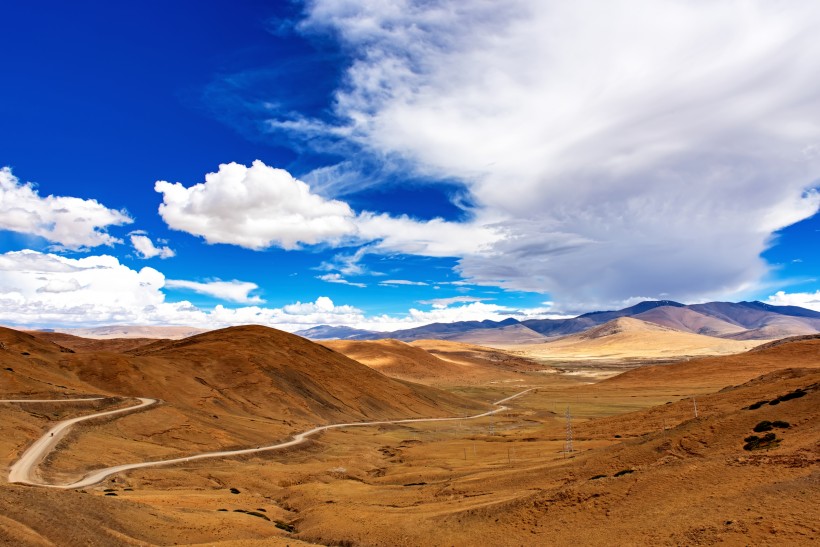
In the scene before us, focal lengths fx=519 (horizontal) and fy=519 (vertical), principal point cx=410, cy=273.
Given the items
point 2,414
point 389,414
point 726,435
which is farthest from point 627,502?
point 389,414

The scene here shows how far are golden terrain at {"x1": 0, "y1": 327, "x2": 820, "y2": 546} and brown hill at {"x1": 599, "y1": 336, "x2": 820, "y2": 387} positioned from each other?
55.4 m

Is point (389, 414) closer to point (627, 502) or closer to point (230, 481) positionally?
point (230, 481)

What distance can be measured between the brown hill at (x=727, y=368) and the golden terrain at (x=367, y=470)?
55368 mm

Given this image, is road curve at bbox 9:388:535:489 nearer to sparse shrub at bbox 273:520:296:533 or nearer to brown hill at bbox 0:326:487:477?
brown hill at bbox 0:326:487:477

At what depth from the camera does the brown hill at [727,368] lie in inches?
5408

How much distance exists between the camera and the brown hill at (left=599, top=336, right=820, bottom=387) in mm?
137375

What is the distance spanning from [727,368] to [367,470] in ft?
433

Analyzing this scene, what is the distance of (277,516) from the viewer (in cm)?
3641

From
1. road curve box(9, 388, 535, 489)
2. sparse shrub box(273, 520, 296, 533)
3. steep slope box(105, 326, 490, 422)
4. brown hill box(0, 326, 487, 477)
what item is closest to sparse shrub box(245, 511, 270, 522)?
sparse shrub box(273, 520, 296, 533)

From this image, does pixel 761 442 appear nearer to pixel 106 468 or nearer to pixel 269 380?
pixel 106 468

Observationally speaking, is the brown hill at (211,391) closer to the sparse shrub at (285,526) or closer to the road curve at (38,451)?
the road curve at (38,451)

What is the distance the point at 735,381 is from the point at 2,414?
144 metres

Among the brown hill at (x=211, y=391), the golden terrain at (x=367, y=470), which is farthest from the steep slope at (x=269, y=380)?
the golden terrain at (x=367, y=470)

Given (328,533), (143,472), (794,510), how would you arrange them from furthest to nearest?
(143,472), (328,533), (794,510)
